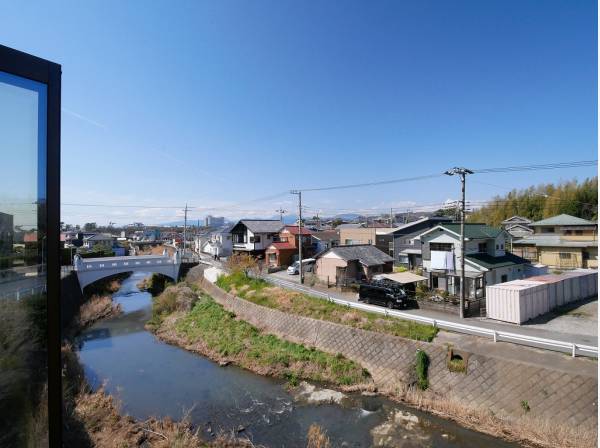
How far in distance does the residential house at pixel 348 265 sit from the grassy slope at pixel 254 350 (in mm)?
7246

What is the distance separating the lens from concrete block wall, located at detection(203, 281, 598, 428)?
915 centimetres

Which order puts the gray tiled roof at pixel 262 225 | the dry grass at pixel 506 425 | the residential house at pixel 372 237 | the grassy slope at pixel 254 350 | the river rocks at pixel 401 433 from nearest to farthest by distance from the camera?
the dry grass at pixel 506 425
the river rocks at pixel 401 433
the grassy slope at pixel 254 350
the residential house at pixel 372 237
the gray tiled roof at pixel 262 225

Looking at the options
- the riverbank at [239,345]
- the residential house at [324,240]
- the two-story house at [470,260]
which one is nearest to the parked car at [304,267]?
the residential house at [324,240]

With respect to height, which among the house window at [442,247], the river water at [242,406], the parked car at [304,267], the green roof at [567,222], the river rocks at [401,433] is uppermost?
the green roof at [567,222]

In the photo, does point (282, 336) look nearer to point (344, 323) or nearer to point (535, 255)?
point (344, 323)

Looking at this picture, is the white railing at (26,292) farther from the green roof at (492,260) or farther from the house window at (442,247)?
the house window at (442,247)

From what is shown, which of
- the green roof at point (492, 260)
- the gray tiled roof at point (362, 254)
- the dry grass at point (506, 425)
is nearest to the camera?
the dry grass at point (506, 425)

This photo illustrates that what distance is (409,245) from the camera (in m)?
28.9

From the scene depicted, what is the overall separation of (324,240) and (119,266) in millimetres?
21545

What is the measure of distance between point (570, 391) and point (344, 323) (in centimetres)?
823

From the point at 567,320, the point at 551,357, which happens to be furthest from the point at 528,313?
the point at 551,357

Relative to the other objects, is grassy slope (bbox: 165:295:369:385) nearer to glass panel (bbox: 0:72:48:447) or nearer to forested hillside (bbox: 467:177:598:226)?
glass panel (bbox: 0:72:48:447)

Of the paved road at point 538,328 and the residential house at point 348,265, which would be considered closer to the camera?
the paved road at point 538,328

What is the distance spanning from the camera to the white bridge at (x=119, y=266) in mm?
26219
